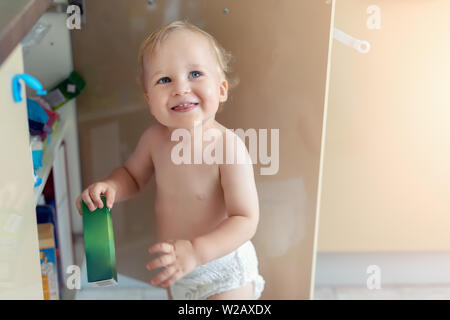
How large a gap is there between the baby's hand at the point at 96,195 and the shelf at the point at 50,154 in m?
0.07

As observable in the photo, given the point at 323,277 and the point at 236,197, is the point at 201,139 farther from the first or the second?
the point at 323,277

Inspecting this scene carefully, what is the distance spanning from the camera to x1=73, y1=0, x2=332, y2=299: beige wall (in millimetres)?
945

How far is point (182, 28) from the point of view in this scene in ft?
2.87

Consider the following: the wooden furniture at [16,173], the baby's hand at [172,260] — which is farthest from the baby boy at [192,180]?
the wooden furniture at [16,173]

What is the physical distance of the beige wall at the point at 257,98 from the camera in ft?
3.10

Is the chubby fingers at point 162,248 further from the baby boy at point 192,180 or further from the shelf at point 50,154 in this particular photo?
the shelf at point 50,154

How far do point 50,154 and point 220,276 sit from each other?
38 centimetres

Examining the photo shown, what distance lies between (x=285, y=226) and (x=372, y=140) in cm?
25

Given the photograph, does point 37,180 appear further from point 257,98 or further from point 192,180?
point 257,98

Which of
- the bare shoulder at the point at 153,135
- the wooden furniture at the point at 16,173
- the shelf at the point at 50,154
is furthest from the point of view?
the bare shoulder at the point at 153,135

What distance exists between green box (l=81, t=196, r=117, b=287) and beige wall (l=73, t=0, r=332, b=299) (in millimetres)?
237

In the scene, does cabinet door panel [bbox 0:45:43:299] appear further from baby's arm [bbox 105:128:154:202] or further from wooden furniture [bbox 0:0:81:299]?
baby's arm [bbox 105:128:154:202]

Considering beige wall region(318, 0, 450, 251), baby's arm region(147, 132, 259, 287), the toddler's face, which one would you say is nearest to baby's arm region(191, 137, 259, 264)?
baby's arm region(147, 132, 259, 287)

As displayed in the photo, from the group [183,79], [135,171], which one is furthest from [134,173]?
[183,79]
